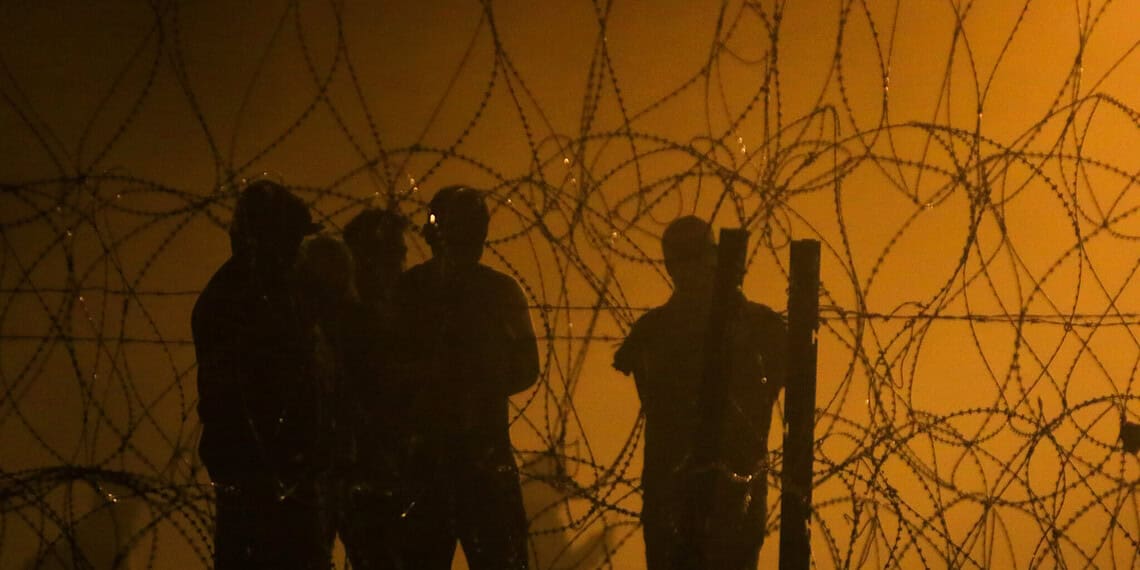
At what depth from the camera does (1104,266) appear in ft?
15.8

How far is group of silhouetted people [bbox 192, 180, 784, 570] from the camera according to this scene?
3135mm

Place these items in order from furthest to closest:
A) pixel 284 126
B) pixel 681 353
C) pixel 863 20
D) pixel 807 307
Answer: pixel 863 20
pixel 284 126
pixel 681 353
pixel 807 307

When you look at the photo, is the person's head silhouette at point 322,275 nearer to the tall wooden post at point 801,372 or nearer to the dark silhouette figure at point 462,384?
the dark silhouette figure at point 462,384

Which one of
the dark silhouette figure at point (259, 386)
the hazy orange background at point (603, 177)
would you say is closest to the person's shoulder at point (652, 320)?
the hazy orange background at point (603, 177)

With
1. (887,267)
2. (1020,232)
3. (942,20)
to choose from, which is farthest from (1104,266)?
(942,20)

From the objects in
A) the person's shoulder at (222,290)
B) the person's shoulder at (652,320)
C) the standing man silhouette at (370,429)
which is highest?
the person's shoulder at (652,320)

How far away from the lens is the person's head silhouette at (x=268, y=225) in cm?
312

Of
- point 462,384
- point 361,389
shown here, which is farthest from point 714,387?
point 361,389

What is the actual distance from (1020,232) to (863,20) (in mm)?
1058

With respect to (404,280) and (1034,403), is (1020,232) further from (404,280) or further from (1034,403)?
(404,280)

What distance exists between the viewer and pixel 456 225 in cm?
343

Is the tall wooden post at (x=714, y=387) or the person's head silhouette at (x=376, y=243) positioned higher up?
the person's head silhouette at (x=376, y=243)

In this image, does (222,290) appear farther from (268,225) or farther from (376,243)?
(376,243)

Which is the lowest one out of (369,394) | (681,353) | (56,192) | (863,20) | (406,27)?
(369,394)
